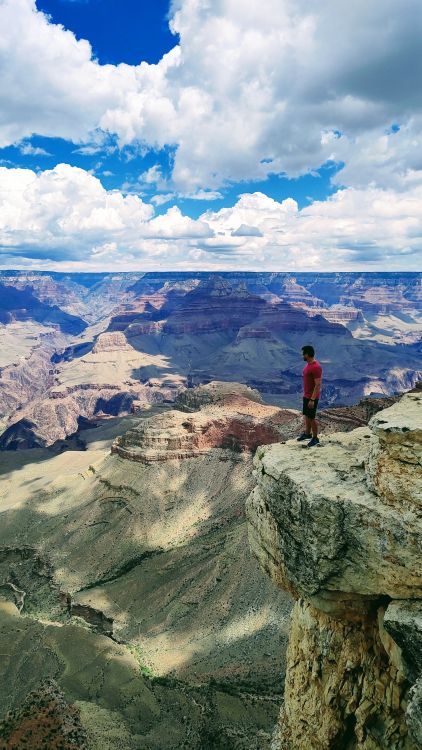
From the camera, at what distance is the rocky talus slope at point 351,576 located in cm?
1220

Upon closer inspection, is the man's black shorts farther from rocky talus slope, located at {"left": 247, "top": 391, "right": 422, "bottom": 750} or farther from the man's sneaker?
rocky talus slope, located at {"left": 247, "top": 391, "right": 422, "bottom": 750}

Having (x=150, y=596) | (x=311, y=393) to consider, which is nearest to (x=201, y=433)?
(x=150, y=596)

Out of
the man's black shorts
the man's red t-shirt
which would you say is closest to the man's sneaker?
the man's black shorts

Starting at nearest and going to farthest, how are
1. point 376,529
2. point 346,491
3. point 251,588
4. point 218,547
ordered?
point 376,529 < point 346,491 < point 251,588 < point 218,547

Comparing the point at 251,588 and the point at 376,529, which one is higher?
the point at 376,529

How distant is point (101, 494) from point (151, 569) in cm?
1989

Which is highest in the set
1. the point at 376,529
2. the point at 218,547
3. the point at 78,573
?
the point at 376,529

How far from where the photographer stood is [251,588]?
1950 inches

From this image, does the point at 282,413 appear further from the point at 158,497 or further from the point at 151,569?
the point at 151,569

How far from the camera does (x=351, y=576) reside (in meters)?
13.4

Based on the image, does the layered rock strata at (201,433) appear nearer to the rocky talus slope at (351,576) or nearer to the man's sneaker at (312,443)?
the man's sneaker at (312,443)

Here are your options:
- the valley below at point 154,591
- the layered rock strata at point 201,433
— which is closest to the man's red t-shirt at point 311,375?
the valley below at point 154,591

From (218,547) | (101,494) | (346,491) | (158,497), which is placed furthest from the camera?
(101,494)

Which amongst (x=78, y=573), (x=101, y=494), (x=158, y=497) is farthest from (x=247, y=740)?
(x=101, y=494)
